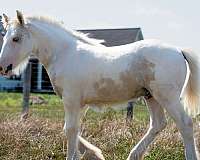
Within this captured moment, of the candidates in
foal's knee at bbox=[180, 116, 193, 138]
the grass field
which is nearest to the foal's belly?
foal's knee at bbox=[180, 116, 193, 138]

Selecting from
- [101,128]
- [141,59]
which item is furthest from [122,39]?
[141,59]

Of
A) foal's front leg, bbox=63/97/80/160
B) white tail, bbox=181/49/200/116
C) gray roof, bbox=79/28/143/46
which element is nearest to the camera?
white tail, bbox=181/49/200/116

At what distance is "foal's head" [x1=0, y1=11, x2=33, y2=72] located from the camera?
6.79 metres

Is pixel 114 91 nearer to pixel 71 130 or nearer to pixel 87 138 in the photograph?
pixel 71 130

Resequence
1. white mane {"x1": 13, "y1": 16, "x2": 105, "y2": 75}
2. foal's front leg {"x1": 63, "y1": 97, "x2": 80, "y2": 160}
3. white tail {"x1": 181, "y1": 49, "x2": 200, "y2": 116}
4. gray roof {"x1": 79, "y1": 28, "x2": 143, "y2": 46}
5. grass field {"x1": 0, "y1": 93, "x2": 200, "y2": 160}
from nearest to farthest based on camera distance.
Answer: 1. white tail {"x1": 181, "y1": 49, "x2": 200, "y2": 116}
2. foal's front leg {"x1": 63, "y1": 97, "x2": 80, "y2": 160}
3. white mane {"x1": 13, "y1": 16, "x2": 105, "y2": 75}
4. grass field {"x1": 0, "y1": 93, "x2": 200, "y2": 160}
5. gray roof {"x1": 79, "y1": 28, "x2": 143, "y2": 46}

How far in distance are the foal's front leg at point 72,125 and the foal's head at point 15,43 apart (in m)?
0.88

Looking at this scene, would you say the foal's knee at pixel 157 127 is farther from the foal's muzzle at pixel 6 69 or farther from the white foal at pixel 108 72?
the foal's muzzle at pixel 6 69

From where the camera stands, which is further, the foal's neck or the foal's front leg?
the foal's neck

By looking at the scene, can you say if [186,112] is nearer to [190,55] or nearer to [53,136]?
[190,55]

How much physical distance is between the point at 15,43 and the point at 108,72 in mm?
1296

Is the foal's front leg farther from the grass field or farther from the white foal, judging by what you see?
the grass field

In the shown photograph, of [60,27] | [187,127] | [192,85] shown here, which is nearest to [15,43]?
[60,27]

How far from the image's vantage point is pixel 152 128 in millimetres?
6844

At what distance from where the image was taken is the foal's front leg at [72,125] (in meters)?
6.50
